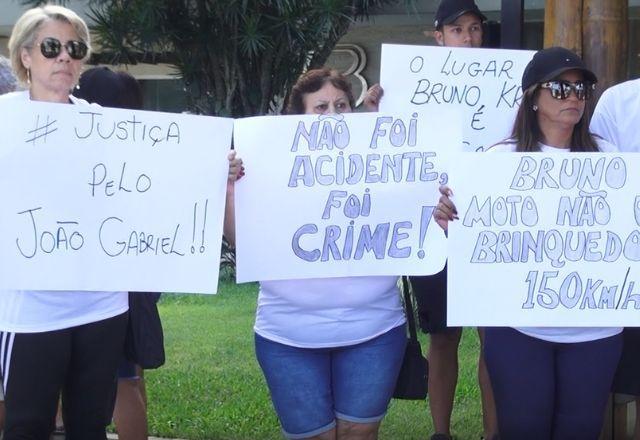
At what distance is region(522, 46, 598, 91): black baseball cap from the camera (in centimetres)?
375

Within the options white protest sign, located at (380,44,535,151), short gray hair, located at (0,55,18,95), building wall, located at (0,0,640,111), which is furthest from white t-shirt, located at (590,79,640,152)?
building wall, located at (0,0,640,111)

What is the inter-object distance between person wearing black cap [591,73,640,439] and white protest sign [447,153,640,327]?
440mm

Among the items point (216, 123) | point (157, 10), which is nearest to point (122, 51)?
point (157, 10)

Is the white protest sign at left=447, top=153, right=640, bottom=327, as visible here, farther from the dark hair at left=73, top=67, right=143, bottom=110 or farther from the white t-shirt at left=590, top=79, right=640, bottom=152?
the dark hair at left=73, top=67, right=143, bottom=110

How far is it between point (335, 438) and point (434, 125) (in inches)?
47.9

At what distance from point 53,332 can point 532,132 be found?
1.83m

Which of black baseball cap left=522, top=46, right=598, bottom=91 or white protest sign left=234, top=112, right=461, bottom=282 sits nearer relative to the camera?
black baseball cap left=522, top=46, right=598, bottom=91

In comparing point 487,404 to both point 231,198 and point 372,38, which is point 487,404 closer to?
point 231,198

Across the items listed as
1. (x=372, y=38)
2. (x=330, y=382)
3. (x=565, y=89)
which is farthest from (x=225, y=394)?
(x=372, y=38)

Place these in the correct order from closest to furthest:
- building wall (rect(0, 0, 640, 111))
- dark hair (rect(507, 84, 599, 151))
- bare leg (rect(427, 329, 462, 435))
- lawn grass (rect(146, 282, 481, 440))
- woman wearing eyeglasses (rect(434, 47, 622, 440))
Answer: woman wearing eyeglasses (rect(434, 47, 622, 440)) < dark hair (rect(507, 84, 599, 151)) < bare leg (rect(427, 329, 462, 435)) < lawn grass (rect(146, 282, 481, 440)) < building wall (rect(0, 0, 640, 111))

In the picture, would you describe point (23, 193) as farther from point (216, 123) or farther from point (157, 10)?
point (157, 10)

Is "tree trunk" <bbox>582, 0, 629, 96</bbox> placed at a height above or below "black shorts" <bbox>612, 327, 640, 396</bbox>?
above

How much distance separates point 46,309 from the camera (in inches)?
143

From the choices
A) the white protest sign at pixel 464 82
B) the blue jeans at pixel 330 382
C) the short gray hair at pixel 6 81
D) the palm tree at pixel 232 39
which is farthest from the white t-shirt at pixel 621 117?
the palm tree at pixel 232 39
